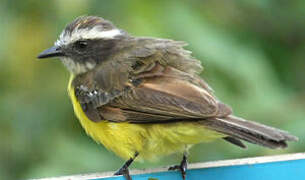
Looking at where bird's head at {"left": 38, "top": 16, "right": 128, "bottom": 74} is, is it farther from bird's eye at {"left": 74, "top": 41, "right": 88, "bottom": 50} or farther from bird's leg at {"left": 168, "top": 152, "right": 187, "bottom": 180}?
bird's leg at {"left": 168, "top": 152, "right": 187, "bottom": 180}

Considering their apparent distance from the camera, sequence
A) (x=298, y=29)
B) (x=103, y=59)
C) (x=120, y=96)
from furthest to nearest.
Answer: (x=298, y=29) < (x=103, y=59) < (x=120, y=96)

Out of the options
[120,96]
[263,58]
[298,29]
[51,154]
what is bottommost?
[51,154]

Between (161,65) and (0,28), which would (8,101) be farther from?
(161,65)

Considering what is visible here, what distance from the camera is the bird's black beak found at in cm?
585

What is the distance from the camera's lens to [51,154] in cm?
577

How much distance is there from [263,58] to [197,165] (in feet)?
4.62

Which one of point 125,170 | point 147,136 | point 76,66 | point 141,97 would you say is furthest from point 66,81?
point 125,170

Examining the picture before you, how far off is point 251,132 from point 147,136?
2.55ft

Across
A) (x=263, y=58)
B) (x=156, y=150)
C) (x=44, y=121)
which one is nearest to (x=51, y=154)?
(x=44, y=121)

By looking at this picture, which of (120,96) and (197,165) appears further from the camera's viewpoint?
(120,96)

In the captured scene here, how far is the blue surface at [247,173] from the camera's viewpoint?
5039 millimetres

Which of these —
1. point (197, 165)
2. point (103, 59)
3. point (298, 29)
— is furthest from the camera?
point (298, 29)

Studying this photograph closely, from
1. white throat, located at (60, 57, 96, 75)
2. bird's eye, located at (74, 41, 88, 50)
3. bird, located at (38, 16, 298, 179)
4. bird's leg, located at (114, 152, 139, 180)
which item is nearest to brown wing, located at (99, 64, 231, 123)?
bird, located at (38, 16, 298, 179)

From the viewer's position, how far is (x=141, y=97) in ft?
18.4
